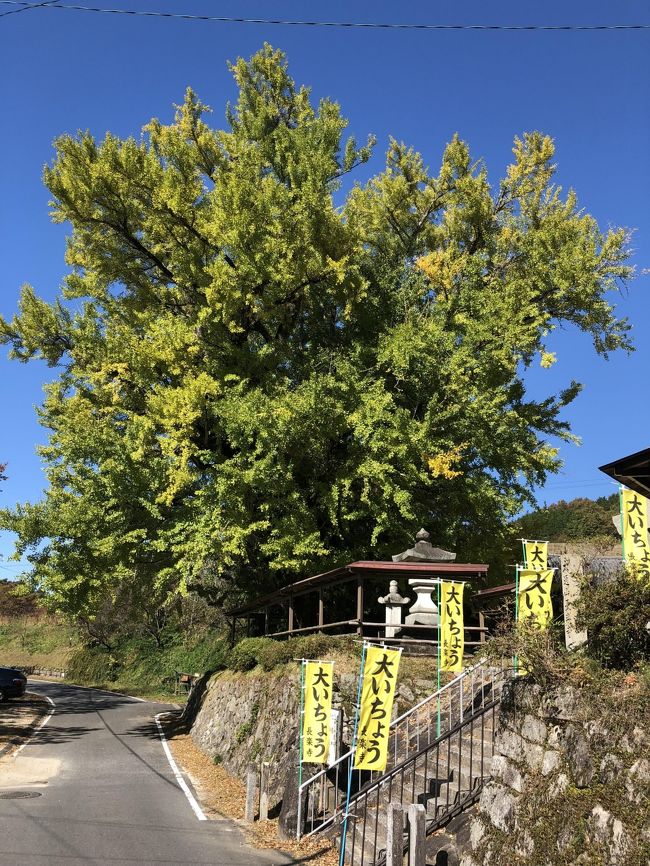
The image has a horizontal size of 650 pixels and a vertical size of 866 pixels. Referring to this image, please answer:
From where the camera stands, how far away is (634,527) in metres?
8.57

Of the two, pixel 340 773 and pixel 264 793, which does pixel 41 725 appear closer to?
pixel 264 793

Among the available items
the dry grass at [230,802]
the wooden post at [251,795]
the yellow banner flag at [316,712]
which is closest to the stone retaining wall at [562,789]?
the dry grass at [230,802]

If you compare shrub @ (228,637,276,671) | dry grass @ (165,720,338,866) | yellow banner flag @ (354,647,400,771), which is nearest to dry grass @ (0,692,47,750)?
dry grass @ (165,720,338,866)

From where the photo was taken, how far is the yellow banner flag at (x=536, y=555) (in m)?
9.17

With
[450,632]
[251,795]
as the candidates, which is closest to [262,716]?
[251,795]

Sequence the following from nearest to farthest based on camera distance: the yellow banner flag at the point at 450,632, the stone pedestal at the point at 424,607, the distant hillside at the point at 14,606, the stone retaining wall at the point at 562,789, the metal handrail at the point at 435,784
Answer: the stone retaining wall at the point at 562,789 < the metal handrail at the point at 435,784 < the yellow banner flag at the point at 450,632 < the stone pedestal at the point at 424,607 < the distant hillside at the point at 14,606

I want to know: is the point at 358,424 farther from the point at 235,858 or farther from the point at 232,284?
the point at 235,858

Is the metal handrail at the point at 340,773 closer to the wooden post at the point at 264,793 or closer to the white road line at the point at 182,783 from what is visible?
the wooden post at the point at 264,793

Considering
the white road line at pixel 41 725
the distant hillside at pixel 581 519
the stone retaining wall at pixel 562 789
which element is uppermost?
the distant hillside at pixel 581 519

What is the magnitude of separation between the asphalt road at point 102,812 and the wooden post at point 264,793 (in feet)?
2.33

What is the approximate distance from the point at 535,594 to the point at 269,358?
12498 mm

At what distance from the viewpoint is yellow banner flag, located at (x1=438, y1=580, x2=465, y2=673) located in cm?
1098

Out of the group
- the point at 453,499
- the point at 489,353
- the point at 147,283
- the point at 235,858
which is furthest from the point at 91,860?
the point at 147,283

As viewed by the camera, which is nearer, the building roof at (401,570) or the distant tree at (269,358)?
the building roof at (401,570)
